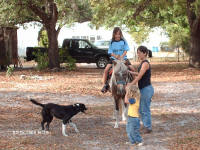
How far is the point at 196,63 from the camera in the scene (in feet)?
85.4

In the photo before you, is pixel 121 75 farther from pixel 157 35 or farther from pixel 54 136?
pixel 157 35

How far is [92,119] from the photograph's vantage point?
10102mm

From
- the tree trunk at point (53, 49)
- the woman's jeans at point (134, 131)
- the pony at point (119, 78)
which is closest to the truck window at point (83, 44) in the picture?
the tree trunk at point (53, 49)

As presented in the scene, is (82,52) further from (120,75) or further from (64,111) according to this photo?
(64,111)

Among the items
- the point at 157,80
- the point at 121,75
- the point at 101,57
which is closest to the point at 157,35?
the point at 101,57

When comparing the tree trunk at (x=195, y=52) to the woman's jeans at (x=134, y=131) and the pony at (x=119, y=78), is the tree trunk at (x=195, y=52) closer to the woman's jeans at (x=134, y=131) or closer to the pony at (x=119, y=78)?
the pony at (x=119, y=78)

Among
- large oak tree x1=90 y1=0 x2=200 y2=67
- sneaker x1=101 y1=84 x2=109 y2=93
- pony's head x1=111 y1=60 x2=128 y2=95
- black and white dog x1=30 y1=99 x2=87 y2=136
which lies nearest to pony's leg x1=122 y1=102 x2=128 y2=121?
sneaker x1=101 y1=84 x2=109 y2=93

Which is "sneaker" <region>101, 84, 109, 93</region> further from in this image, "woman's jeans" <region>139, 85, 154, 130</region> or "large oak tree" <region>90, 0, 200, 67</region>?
"large oak tree" <region>90, 0, 200, 67</region>

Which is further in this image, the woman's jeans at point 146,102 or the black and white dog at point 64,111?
the woman's jeans at point 146,102

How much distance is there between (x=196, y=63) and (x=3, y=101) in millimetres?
15670

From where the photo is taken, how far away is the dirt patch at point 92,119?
24.6ft

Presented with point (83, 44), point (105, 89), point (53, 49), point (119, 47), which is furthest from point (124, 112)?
point (83, 44)

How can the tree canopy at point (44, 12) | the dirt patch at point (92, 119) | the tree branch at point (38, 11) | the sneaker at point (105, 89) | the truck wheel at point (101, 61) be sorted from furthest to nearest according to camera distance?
the truck wheel at point (101, 61) < the tree branch at point (38, 11) < the tree canopy at point (44, 12) < the sneaker at point (105, 89) < the dirt patch at point (92, 119)

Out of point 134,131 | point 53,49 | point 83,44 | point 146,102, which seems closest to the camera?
point 134,131
